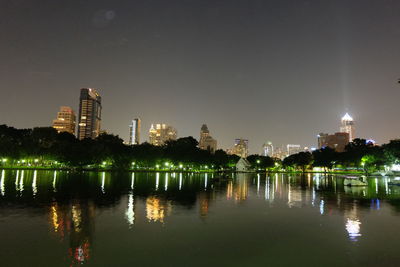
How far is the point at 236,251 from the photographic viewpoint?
12.6 metres

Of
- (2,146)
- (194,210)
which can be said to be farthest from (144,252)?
(2,146)

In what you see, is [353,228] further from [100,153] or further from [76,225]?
[100,153]

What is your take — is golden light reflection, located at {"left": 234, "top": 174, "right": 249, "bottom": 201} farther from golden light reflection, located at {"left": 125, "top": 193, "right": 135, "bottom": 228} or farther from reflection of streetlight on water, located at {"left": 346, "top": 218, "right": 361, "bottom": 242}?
reflection of streetlight on water, located at {"left": 346, "top": 218, "right": 361, "bottom": 242}

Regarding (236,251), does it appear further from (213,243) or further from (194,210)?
(194,210)

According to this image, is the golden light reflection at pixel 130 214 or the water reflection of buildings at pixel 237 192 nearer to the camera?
the golden light reflection at pixel 130 214

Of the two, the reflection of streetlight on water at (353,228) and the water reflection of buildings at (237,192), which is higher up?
the water reflection of buildings at (237,192)

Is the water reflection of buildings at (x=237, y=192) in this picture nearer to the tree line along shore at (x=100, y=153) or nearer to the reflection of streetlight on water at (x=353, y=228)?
the reflection of streetlight on water at (x=353, y=228)

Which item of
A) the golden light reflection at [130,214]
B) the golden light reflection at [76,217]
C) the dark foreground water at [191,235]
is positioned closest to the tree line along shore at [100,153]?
the dark foreground water at [191,235]

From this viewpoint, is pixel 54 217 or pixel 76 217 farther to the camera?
pixel 76 217

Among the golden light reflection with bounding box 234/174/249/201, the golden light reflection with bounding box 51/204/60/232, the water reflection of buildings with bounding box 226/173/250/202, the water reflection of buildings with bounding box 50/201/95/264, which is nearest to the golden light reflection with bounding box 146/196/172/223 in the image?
the water reflection of buildings with bounding box 50/201/95/264

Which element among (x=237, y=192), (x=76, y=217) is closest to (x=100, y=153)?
(x=237, y=192)

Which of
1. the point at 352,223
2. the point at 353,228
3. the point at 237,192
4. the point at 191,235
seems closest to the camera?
the point at 191,235

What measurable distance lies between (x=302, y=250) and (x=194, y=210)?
35.0 feet

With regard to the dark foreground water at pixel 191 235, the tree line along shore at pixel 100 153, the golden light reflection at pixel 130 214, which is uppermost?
the tree line along shore at pixel 100 153
